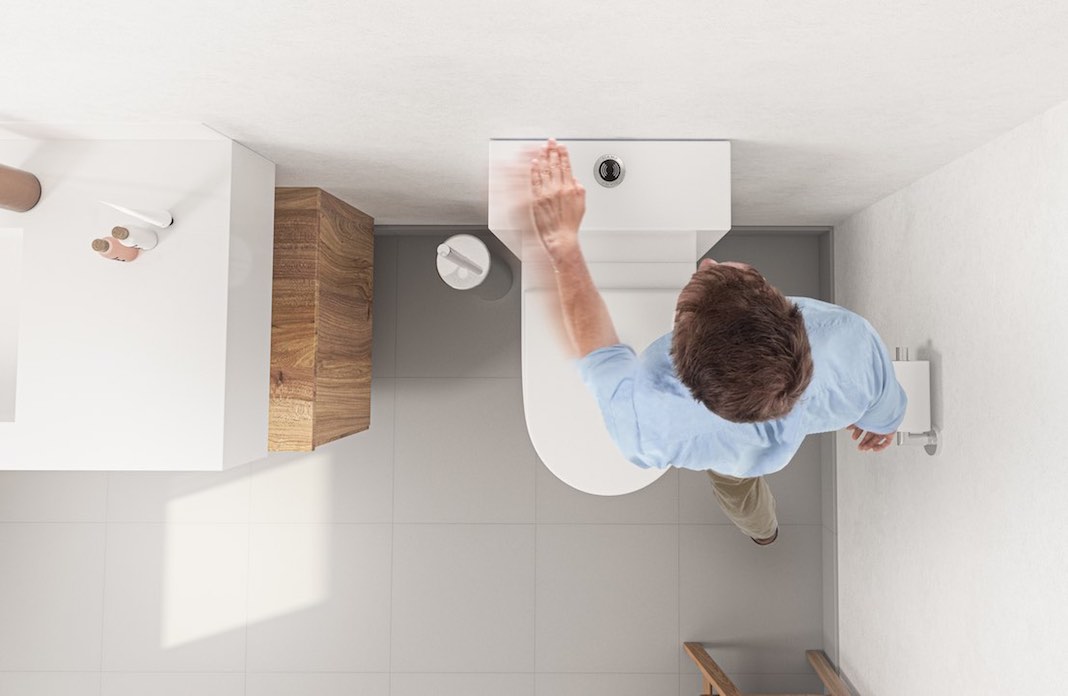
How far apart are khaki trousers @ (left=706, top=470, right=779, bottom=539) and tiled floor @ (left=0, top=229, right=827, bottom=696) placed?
0.29m

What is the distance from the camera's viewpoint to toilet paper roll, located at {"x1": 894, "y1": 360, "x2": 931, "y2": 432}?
145 centimetres

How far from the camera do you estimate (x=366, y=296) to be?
194 centimetres

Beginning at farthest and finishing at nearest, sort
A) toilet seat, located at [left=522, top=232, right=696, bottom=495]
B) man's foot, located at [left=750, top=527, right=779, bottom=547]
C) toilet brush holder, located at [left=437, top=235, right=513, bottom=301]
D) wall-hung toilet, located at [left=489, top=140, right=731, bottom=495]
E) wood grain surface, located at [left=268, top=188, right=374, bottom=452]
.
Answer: man's foot, located at [left=750, top=527, right=779, bottom=547] → toilet brush holder, located at [left=437, top=235, right=513, bottom=301] → wood grain surface, located at [left=268, top=188, right=374, bottom=452] → toilet seat, located at [left=522, top=232, right=696, bottom=495] → wall-hung toilet, located at [left=489, top=140, right=731, bottom=495]

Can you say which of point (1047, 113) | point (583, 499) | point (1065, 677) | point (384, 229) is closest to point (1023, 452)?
point (1065, 677)

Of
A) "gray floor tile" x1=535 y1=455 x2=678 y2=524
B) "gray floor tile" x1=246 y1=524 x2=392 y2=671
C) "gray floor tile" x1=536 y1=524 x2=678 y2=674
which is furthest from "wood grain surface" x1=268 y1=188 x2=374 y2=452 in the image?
"gray floor tile" x1=536 y1=524 x2=678 y2=674

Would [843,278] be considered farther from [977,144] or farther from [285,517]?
[285,517]

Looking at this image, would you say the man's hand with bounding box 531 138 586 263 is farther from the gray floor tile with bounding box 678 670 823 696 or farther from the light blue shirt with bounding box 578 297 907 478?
the gray floor tile with bounding box 678 670 823 696

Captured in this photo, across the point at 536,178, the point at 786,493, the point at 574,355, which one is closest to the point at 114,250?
the point at 536,178

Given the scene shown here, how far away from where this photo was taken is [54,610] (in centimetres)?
209

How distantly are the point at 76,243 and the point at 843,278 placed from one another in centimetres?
180

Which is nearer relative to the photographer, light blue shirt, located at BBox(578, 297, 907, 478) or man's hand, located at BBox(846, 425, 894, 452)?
light blue shirt, located at BBox(578, 297, 907, 478)

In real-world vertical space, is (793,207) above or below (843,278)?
above

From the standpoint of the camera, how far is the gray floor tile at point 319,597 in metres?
2.08

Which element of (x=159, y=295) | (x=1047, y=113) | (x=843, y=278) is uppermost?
(x=1047, y=113)
